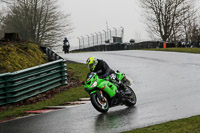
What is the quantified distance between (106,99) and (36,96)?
5.12 meters

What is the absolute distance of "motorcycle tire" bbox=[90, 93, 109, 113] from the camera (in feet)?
28.9

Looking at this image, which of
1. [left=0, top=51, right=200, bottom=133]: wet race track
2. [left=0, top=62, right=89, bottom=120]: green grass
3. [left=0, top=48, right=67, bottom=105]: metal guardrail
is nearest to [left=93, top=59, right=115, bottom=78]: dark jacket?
[left=0, top=51, right=200, bottom=133]: wet race track

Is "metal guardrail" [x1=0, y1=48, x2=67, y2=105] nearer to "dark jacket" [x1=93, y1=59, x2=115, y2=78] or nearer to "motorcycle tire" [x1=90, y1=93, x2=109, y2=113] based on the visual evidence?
"dark jacket" [x1=93, y1=59, x2=115, y2=78]

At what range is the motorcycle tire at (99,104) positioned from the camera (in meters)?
8.81

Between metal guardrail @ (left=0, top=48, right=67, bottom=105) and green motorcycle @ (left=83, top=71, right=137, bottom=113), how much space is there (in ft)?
13.3

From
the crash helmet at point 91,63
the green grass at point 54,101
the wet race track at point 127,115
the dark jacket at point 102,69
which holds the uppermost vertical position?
the crash helmet at point 91,63

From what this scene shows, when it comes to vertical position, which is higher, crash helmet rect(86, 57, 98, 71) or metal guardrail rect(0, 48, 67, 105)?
crash helmet rect(86, 57, 98, 71)

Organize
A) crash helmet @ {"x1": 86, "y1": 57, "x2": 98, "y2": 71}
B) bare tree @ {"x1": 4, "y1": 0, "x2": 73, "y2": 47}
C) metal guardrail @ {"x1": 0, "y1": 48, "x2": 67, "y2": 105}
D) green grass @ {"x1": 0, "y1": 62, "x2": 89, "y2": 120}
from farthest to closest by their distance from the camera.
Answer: bare tree @ {"x1": 4, "y1": 0, "x2": 73, "y2": 47} → metal guardrail @ {"x1": 0, "y1": 48, "x2": 67, "y2": 105} → green grass @ {"x1": 0, "y1": 62, "x2": 89, "y2": 120} → crash helmet @ {"x1": 86, "y1": 57, "x2": 98, "y2": 71}

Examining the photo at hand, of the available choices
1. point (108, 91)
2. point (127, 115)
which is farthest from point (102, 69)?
point (127, 115)

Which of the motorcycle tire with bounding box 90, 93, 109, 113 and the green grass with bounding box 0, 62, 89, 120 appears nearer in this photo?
the motorcycle tire with bounding box 90, 93, 109, 113

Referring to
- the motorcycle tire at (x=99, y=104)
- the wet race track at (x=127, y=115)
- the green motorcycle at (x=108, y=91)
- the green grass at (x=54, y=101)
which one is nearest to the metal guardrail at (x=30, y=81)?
the green grass at (x=54, y=101)

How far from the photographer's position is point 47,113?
986cm

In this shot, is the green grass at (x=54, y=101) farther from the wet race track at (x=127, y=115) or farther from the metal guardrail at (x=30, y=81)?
the wet race track at (x=127, y=115)

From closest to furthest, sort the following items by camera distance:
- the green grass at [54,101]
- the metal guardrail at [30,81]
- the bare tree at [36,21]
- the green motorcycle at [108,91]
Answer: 1. the green motorcycle at [108,91]
2. the green grass at [54,101]
3. the metal guardrail at [30,81]
4. the bare tree at [36,21]
